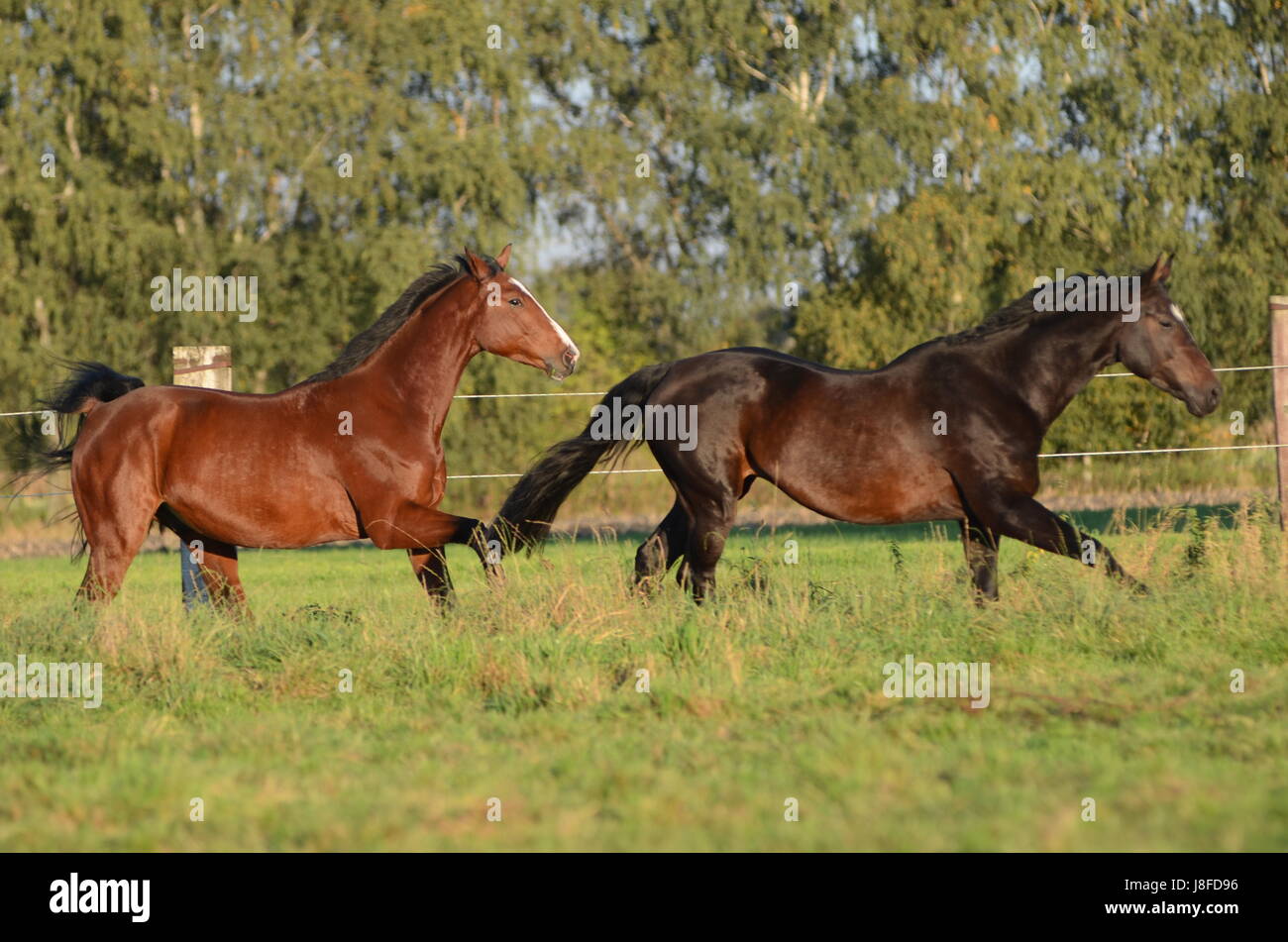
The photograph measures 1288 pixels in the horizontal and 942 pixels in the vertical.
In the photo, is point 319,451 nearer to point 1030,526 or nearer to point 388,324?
point 388,324

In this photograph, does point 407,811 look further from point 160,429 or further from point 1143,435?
point 1143,435

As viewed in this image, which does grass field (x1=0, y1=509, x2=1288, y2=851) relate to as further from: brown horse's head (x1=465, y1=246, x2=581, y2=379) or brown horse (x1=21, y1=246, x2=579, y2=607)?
brown horse's head (x1=465, y1=246, x2=581, y2=379)

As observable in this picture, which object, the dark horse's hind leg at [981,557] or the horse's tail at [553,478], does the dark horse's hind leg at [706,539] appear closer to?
the horse's tail at [553,478]

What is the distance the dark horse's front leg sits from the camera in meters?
7.11

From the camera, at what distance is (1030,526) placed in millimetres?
7234

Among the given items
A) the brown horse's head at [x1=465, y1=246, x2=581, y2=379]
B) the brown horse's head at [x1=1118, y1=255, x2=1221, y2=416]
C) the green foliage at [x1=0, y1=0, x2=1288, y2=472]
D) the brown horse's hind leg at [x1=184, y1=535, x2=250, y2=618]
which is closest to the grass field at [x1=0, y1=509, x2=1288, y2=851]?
the brown horse's hind leg at [x1=184, y1=535, x2=250, y2=618]

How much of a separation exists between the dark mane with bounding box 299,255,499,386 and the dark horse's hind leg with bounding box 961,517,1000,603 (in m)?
2.92

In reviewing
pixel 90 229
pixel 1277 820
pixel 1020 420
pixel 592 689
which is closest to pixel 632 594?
pixel 592 689

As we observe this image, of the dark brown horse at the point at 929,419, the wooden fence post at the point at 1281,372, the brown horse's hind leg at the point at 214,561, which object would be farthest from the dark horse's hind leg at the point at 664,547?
the wooden fence post at the point at 1281,372

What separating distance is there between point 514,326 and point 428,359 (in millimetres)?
494

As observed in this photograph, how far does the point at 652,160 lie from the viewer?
86.3 feet

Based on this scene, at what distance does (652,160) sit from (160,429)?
65.0 feet

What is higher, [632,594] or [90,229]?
[90,229]

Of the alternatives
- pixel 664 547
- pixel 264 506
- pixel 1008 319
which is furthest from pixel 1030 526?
pixel 264 506
